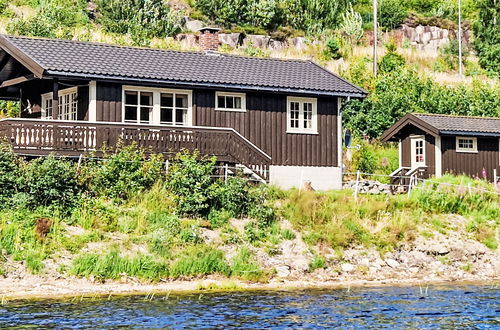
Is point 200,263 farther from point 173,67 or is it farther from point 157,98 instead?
point 173,67

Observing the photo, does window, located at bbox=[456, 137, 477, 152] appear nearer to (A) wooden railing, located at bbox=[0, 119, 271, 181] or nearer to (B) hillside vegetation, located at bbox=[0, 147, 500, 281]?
(B) hillside vegetation, located at bbox=[0, 147, 500, 281]

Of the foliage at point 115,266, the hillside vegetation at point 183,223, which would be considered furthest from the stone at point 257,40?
the foliage at point 115,266

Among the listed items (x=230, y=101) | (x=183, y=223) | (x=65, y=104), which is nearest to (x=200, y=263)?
(x=183, y=223)

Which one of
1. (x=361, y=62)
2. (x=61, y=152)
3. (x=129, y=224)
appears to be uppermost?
(x=361, y=62)

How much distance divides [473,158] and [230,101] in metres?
12.2

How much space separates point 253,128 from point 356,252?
8356 mm

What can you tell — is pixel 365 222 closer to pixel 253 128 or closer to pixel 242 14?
pixel 253 128

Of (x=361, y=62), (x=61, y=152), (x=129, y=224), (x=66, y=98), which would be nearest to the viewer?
(x=129, y=224)

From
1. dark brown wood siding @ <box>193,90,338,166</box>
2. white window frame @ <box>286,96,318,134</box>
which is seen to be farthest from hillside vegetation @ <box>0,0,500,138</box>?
white window frame @ <box>286,96,318,134</box>

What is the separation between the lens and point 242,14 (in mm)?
68812

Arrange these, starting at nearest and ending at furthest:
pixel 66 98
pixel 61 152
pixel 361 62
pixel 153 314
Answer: pixel 153 314, pixel 61 152, pixel 66 98, pixel 361 62

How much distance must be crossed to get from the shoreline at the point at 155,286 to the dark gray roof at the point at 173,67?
8780mm

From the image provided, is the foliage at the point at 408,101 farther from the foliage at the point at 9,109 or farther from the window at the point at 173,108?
the foliage at the point at 9,109

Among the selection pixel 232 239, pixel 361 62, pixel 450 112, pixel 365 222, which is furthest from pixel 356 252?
pixel 361 62
